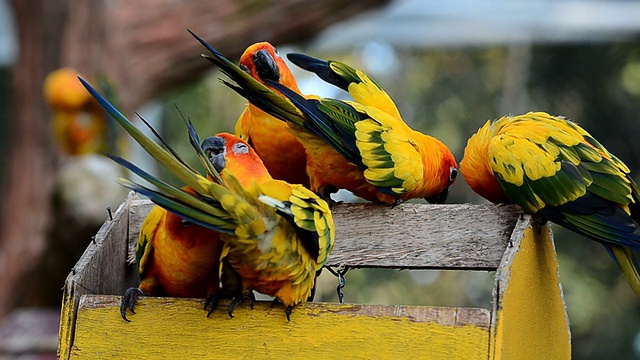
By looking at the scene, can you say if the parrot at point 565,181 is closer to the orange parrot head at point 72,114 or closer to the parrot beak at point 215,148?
the parrot beak at point 215,148

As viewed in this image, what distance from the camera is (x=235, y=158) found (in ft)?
6.39

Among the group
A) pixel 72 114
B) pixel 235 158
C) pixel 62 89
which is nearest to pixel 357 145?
pixel 235 158

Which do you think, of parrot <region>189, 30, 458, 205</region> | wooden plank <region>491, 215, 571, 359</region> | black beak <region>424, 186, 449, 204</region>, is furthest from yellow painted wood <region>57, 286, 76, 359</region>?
black beak <region>424, 186, 449, 204</region>

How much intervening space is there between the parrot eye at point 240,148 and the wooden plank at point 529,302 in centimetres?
63

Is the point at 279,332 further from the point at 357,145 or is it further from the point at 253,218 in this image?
the point at 357,145

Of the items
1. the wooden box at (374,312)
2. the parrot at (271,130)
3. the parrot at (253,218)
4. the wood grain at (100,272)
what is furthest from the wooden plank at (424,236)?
the wood grain at (100,272)

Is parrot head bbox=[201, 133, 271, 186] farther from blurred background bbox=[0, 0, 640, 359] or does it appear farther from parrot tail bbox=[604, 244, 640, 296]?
parrot tail bbox=[604, 244, 640, 296]

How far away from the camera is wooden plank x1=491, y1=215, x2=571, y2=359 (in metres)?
1.79

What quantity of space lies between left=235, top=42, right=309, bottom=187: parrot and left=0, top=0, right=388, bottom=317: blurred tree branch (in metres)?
3.02

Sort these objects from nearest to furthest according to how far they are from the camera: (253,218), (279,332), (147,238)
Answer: (253,218)
(279,332)
(147,238)

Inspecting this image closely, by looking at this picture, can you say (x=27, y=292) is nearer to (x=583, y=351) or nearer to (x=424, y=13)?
(x=424, y=13)

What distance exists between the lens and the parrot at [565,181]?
212 centimetres

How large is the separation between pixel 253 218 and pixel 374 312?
32 cm

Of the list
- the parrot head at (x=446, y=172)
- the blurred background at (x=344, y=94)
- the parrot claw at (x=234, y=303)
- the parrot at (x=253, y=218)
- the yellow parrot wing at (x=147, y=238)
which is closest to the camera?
the parrot at (x=253, y=218)
